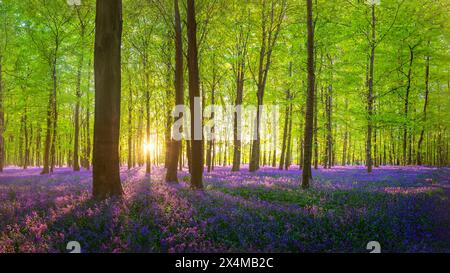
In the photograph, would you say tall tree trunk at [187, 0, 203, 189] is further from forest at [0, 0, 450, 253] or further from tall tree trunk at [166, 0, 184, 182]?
tall tree trunk at [166, 0, 184, 182]

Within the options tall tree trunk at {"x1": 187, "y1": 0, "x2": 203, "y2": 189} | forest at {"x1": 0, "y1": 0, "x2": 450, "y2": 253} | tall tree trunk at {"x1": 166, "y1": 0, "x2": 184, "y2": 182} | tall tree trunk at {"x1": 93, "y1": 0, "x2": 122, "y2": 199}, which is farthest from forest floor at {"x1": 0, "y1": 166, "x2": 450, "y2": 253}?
tall tree trunk at {"x1": 166, "y1": 0, "x2": 184, "y2": 182}

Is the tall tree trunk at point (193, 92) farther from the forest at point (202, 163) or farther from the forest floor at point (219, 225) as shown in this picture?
the forest floor at point (219, 225)

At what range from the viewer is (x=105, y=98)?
28.6 ft

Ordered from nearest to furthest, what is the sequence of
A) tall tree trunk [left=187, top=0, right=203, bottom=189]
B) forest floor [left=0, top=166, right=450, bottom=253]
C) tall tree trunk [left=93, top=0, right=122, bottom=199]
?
forest floor [left=0, top=166, right=450, bottom=253] < tall tree trunk [left=93, top=0, right=122, bottom=199] < tall tree trunk [left=187, top=0, right=203, bottom=189]

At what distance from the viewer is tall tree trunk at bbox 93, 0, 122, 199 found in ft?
28.4

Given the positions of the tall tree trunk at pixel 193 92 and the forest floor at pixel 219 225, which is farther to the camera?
the tall tree trunk at pixel 193 92

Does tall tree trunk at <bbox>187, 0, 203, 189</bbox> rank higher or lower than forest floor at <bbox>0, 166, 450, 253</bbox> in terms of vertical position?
higher

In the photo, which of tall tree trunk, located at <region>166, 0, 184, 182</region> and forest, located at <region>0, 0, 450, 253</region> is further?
tall tree trunk, located at <region>166, 0, 184, 182</region>

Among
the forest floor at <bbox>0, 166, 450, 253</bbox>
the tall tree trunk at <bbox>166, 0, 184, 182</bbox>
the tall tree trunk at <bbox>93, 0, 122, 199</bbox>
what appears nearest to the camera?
the forest floor at <bbox>0, 166, 450, 253</bbox>

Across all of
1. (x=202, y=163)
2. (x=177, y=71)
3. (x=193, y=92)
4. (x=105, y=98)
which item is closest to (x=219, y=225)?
(x=105, y=98)

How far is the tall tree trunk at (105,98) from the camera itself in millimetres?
8648

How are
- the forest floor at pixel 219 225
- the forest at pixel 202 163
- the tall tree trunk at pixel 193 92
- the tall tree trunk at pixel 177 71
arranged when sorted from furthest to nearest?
1. the tall tree trunk at pixel 177 71
2. the tall tree trunk at pixel 193 92
3. the forest at pixel 202 163
4. the forest floor at pixel 219 225

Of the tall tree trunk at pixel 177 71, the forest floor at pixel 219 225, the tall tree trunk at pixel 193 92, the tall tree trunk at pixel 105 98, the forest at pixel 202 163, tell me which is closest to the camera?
the forest floor at pixel 219 225

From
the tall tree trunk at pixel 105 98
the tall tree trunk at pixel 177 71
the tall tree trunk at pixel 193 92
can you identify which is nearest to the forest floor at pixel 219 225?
the tall tree trunk at pixel 105 98
